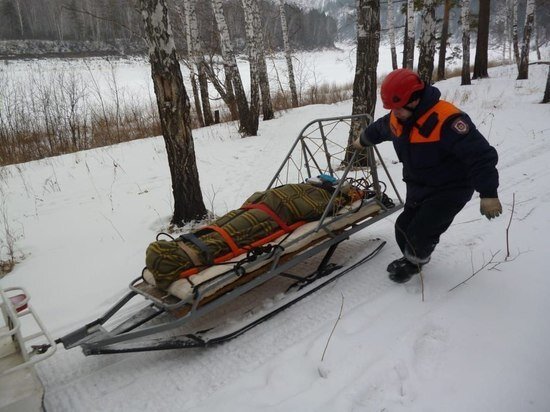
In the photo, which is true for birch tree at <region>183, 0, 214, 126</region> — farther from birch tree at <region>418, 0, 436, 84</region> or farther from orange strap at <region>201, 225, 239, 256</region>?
orange strap at <region>201, 225, 239, 256</region>

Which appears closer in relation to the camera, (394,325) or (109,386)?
(109,386)

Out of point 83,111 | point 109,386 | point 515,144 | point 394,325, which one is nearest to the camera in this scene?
point 109,386

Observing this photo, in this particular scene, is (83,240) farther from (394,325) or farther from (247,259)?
(394,325)

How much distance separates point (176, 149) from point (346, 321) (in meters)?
2.69

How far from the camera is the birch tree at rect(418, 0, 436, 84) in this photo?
355 inches

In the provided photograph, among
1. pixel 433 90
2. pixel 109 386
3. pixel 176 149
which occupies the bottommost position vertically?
pixel 109 386

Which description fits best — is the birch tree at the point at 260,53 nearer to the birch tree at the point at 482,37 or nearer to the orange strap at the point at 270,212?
the orange strap at the point at 270,212

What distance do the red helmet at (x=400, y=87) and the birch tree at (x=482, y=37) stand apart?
14.8m

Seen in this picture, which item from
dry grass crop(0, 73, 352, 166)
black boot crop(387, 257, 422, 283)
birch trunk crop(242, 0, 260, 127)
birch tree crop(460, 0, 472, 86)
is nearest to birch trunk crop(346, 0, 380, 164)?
black boot crop(387, 257, 422, 283)

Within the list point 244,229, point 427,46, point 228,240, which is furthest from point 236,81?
point 228,240

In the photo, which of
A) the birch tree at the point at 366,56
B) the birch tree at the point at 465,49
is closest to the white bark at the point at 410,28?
the birch tree at the point at 465,49

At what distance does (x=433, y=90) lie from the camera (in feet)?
8.73

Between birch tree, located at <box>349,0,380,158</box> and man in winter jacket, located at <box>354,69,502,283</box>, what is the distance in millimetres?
3032

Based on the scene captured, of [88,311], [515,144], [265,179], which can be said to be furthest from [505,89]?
[88,311]
